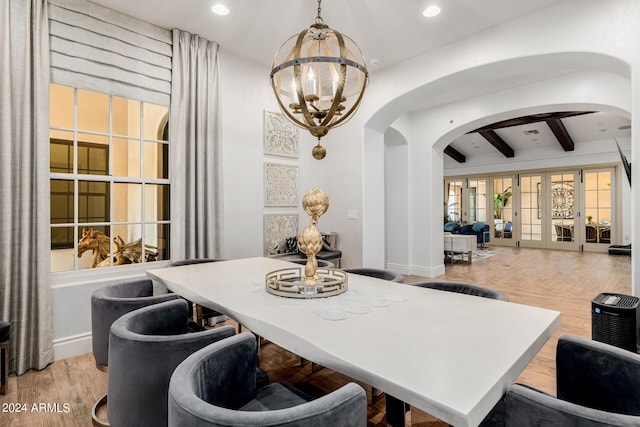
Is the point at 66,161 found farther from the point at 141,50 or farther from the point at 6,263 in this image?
the point at 141,50

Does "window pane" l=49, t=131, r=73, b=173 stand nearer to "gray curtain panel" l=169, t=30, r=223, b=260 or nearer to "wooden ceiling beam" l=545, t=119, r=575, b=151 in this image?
"gray curtain panel" l=169, t=30, r=223, b=260

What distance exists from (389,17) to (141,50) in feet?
7.91

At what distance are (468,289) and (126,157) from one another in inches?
126

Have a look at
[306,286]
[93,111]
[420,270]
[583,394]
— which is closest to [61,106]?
[93,111]

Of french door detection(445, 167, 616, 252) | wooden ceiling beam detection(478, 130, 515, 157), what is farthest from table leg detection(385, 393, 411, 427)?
french door detection(445, 167, 616, 252)

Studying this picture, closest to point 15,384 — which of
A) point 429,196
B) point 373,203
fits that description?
point 373,203

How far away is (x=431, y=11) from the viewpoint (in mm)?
3027

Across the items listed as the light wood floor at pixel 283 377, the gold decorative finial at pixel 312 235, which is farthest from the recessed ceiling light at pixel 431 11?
the light wood floor at pixel 283 377

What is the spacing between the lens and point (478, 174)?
1093 centimetres

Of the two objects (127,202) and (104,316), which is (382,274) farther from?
(127,202)

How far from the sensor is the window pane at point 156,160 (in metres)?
3.33

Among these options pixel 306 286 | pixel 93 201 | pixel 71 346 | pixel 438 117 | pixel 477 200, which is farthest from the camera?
pixel 477 200

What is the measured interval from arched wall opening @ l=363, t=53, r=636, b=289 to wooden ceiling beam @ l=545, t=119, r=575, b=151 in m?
3.20

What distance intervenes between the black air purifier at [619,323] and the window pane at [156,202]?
13.1ft
